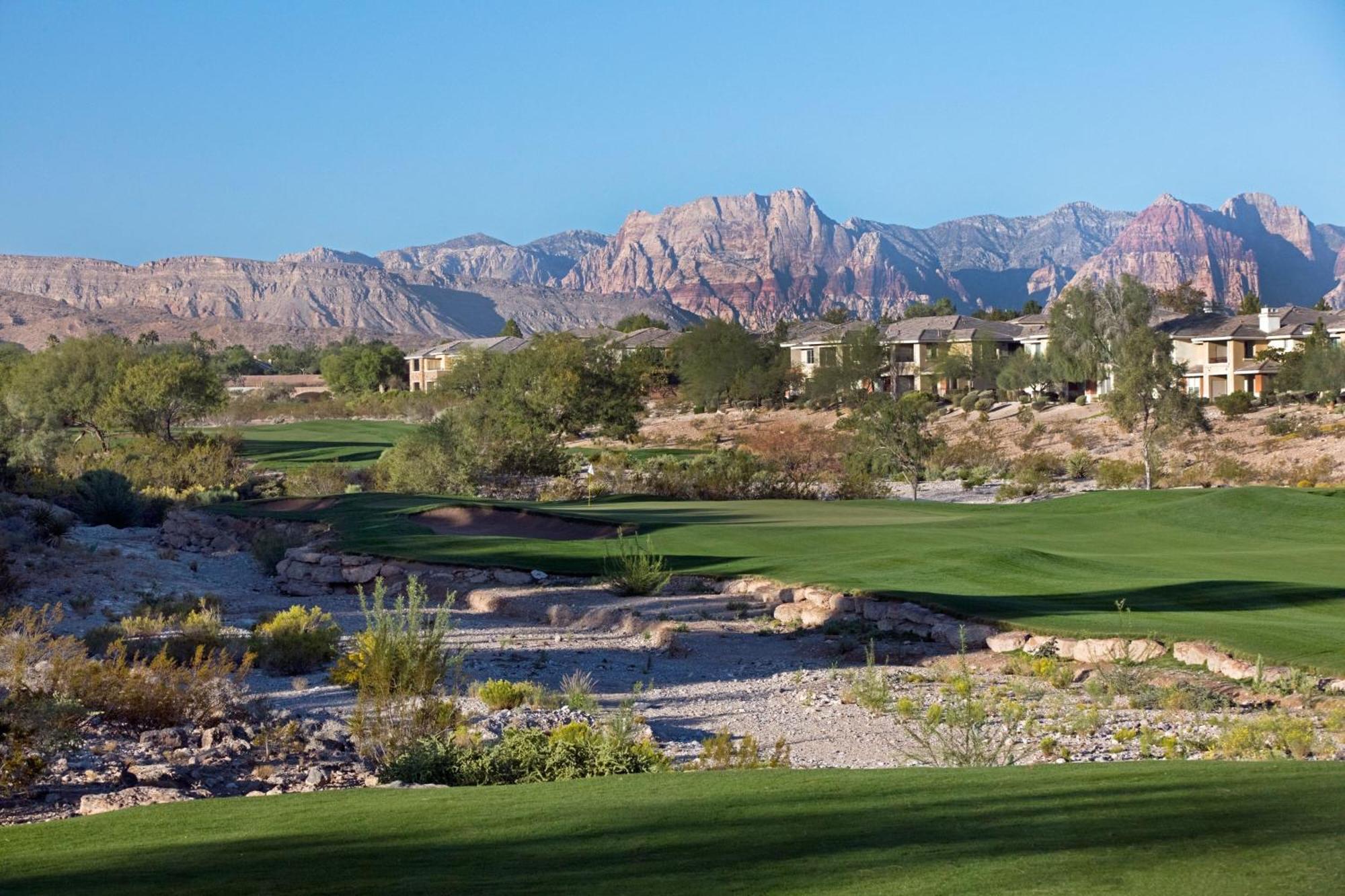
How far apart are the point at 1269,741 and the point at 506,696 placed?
7258mm

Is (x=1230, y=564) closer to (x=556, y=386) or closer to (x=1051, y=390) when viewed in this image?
(x=556, y=386)

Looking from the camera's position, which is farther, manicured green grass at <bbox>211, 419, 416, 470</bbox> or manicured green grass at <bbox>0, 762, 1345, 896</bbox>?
manicured green grass at <bbox>211, 419, 416, 470</bbox>

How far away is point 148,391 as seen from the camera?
183 ft

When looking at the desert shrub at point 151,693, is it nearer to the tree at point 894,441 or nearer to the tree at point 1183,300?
the tree at point 894,441

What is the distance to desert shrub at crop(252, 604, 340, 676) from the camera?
16703 millimetres

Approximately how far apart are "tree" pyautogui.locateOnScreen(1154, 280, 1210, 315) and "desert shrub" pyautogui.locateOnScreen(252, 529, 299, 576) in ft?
260

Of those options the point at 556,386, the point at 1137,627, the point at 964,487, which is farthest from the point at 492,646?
the point at 964,487

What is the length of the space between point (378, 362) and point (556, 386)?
79203mm

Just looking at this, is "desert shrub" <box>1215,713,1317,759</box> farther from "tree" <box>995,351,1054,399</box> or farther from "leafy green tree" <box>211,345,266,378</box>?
"leafy green tree" <box>211,345,266,378</box>

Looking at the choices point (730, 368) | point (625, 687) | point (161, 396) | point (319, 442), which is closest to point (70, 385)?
point (161, 396)

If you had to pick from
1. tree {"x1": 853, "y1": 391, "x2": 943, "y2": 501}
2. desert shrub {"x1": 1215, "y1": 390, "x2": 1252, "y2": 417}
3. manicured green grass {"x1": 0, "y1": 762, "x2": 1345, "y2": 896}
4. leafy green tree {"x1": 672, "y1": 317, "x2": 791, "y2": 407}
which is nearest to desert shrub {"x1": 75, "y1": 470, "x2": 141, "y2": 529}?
tree {"x1": 853, "y1": 391, "x2": 943, "y2": 501}

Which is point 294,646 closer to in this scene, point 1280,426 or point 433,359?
point 1280,426

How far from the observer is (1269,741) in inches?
440

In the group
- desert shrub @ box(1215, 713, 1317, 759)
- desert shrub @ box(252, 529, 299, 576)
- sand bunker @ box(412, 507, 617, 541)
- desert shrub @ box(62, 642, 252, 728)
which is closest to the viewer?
desert shrub @ box(1215, 713, 1317, 759)
